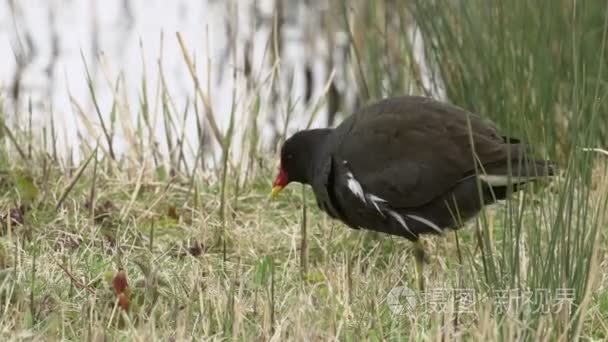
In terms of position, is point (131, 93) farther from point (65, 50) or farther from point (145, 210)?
point (145, 210)

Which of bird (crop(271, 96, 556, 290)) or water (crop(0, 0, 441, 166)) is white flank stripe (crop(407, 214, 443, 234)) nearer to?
bird (crop(271, 96, 556, 290))

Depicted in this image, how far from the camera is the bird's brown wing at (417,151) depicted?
4367 mm

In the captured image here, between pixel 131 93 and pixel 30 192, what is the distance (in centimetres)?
287

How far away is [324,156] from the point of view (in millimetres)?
4715

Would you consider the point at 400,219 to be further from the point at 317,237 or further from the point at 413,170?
the point at 317,237

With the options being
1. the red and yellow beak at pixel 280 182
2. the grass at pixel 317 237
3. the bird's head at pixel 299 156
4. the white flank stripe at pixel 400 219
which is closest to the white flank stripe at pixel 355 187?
the white flank stripe at pixel 400 219

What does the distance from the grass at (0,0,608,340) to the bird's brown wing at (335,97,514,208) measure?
22cm

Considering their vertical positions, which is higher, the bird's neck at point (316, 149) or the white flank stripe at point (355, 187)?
the bird's neck at point (316, 149)

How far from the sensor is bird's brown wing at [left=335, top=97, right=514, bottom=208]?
4367 mm

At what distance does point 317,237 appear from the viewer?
4891 millimetres

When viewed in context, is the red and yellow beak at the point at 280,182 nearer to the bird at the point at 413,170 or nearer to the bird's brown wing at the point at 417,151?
the bird at the point at 413,170

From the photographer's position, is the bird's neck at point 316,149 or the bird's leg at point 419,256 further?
the bird's neck at point 316,149
